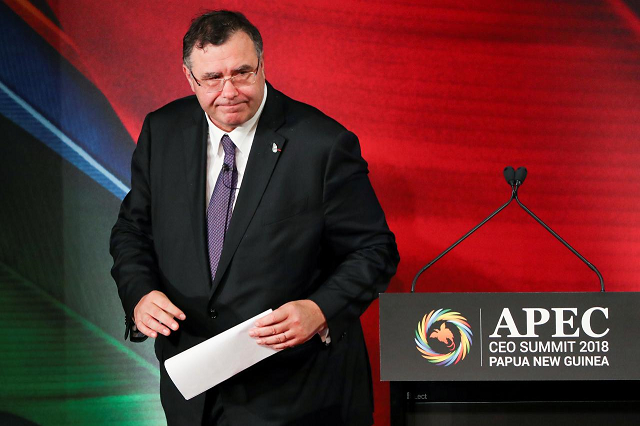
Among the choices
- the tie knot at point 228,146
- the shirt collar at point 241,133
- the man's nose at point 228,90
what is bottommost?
the tie knot at point 228,146

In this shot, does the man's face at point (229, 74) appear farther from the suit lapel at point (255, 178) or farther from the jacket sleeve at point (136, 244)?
the jacket sleeve at point (136, 244)

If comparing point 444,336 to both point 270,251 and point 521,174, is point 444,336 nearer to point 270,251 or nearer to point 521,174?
point 270,251

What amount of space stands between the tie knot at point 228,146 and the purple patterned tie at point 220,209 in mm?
14

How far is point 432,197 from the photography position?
3176 mm

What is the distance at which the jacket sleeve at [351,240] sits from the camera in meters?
2.03

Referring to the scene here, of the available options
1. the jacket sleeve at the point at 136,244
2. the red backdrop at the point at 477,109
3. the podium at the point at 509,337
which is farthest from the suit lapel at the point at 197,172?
the red backdrop at the point at 477,109

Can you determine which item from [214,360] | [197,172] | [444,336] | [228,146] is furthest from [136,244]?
[444,336]

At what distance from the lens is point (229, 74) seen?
204 centimetres

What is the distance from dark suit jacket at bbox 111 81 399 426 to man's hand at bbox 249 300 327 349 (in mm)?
42

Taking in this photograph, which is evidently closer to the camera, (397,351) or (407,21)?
(397,351)

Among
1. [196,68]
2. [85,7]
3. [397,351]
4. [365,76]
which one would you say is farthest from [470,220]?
[85,7]

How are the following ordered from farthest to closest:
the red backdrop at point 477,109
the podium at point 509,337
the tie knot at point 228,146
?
the red backdrop at point 477,109, the tie knot at point 228,146, the podium at point 509,337

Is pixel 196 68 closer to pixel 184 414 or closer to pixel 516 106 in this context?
pixel 184 414

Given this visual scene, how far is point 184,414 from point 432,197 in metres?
1.50
